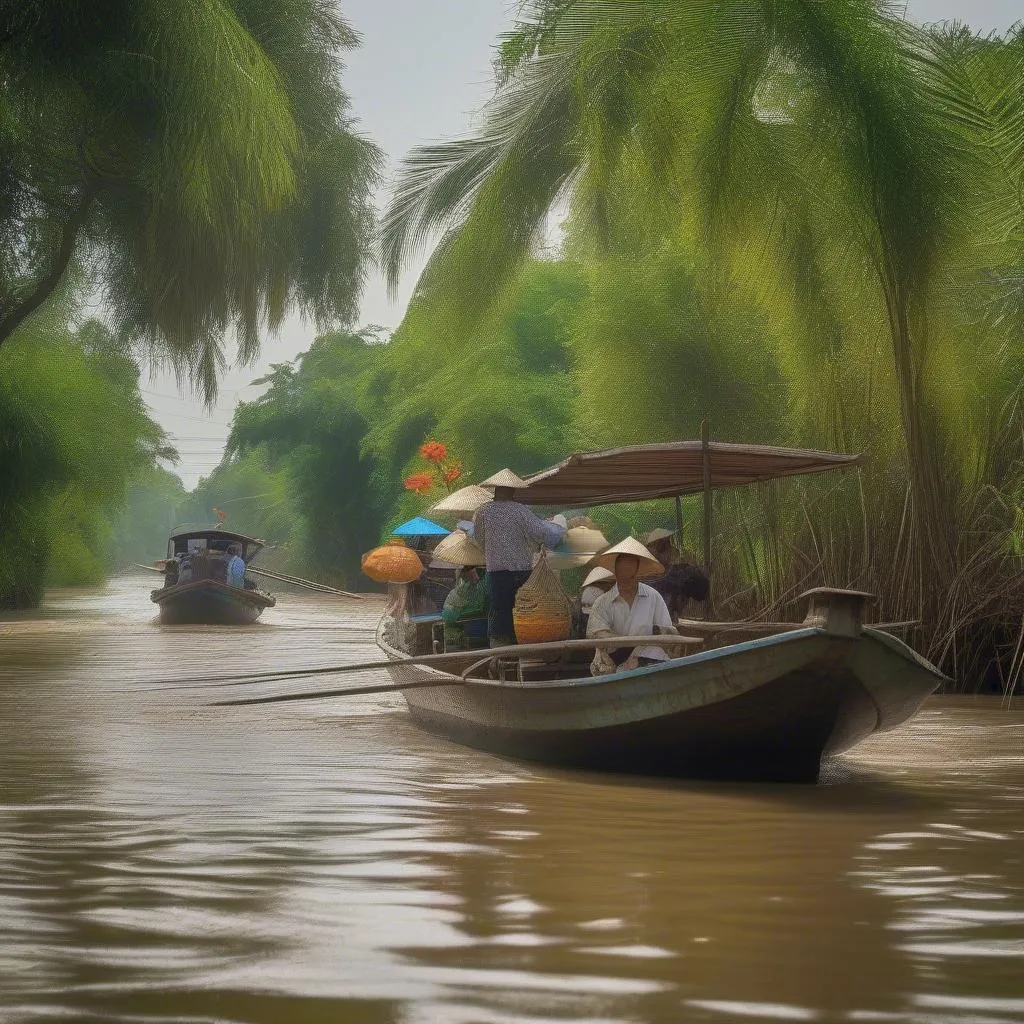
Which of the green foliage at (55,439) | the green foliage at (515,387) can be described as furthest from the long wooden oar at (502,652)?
the green foliage at (515,387)

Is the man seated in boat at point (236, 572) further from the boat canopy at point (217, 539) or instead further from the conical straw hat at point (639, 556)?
the conical straw hat at point (639, 556)

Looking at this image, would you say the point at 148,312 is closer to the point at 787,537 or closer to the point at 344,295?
the point at 344,295

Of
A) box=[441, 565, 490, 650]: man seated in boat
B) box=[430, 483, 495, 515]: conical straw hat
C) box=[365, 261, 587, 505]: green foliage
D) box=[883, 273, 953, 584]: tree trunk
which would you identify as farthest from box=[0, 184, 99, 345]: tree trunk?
box=[365, 261, 587, 505]: green foliage

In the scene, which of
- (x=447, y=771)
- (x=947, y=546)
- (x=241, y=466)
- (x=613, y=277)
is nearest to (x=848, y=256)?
(x=947, y=546)

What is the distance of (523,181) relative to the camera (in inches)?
499

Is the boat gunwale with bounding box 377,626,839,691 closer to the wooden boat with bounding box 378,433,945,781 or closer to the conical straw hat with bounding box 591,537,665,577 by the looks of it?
the wooden boat with bounding box 378,433,945,781

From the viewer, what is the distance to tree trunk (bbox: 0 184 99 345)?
48.9 ft

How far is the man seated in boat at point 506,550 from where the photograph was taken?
915 centimetres

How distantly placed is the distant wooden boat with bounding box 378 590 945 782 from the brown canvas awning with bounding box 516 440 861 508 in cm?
152

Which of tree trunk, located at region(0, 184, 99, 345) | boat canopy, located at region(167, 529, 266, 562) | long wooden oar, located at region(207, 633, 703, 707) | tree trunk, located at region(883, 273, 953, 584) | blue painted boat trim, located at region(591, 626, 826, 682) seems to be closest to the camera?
blue painted boat trim, located at region(591, 626, 826, 682)

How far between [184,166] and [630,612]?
7300 millimetres

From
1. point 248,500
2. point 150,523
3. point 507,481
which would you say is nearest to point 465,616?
point 507,481

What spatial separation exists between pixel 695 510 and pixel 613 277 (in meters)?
3.37

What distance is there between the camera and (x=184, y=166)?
13.1 meters
